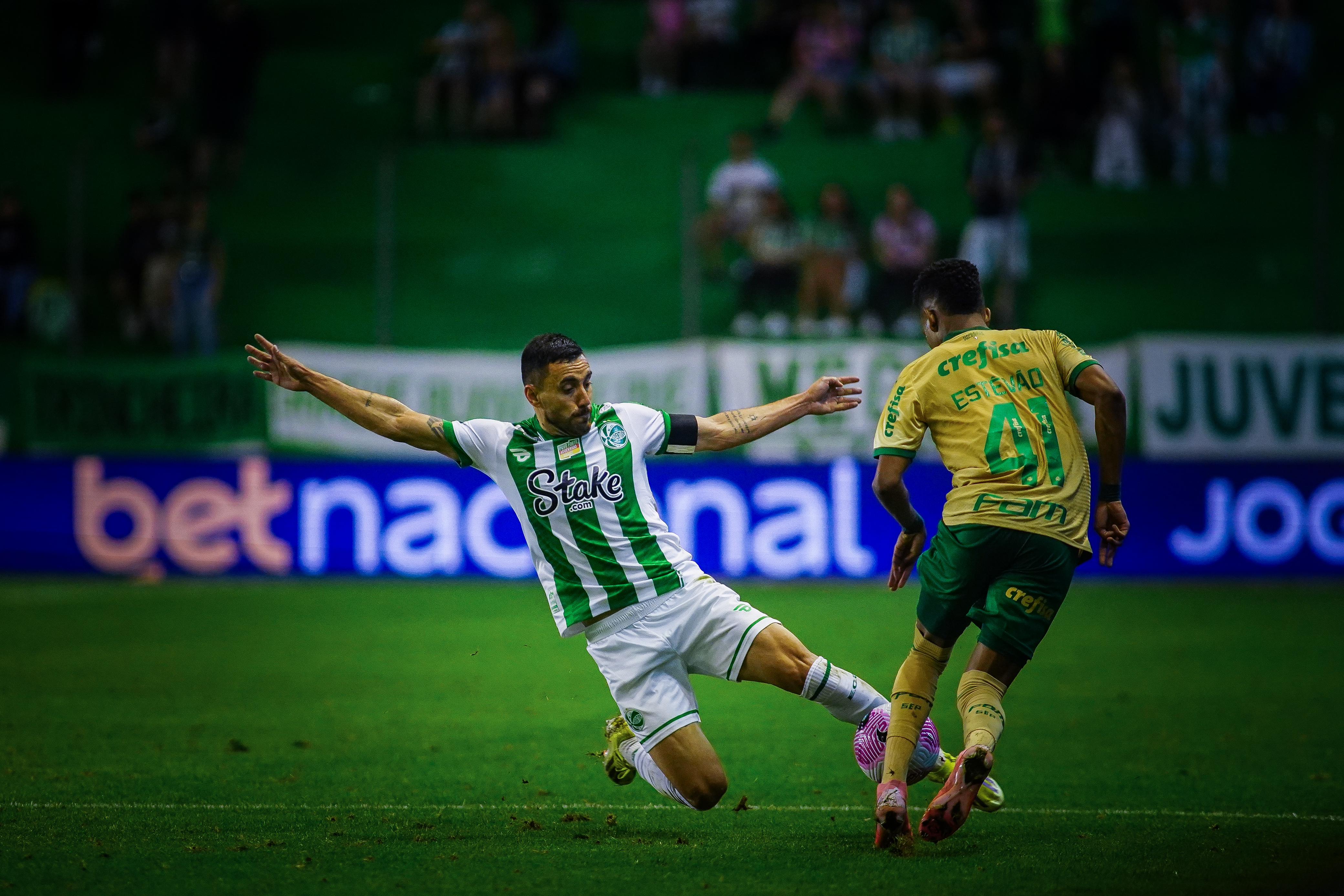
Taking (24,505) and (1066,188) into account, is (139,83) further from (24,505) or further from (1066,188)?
(1066,188)

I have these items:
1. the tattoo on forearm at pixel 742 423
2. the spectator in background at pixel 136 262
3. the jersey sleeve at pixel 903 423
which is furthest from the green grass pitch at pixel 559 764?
the spectator in background at pixel 136 262

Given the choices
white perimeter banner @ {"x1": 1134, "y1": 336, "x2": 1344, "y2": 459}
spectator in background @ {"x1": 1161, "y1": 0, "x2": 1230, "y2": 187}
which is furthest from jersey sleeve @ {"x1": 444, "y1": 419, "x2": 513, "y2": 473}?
spectator in background @ {"x1": 1161, "y1": 0, "x2": 1230, "y2": 187}

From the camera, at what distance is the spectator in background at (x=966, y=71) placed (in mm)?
22281

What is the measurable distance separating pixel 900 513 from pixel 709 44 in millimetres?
18564

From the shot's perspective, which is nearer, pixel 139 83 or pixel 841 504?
pixel 841 504

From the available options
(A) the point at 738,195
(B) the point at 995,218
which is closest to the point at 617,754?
(B) the point at 995,218

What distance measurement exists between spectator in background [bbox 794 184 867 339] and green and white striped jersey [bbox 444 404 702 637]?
12.0 meters

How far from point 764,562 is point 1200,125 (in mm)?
10239

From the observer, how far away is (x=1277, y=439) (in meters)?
16.2

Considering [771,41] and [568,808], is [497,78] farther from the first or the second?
[568,808]

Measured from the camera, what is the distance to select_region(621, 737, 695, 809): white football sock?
639 cm

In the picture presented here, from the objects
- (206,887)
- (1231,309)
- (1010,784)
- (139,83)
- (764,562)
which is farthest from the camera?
(139,83)

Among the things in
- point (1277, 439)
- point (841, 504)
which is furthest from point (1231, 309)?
point (841, 504)

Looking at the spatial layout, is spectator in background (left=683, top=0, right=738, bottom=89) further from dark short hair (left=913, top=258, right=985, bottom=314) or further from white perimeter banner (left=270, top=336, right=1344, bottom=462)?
dark short hair (left=913, top=258, right=985, bottom=314)
